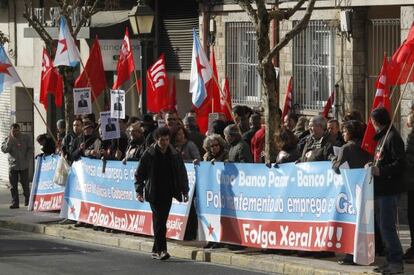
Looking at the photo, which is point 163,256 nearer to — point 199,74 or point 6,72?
point 199,74

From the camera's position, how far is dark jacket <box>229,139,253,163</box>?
14891 mm

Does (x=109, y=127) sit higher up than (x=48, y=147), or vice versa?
(x=109, y=127)

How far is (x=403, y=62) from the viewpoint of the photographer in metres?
13.0

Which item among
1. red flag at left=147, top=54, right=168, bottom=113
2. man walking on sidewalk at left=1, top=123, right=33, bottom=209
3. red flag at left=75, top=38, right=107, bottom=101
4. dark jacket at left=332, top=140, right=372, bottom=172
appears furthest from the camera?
man walking on sidewalk at left=1, top=123, right=33, bottom=209

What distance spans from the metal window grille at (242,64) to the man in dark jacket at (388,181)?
1012 centimetres

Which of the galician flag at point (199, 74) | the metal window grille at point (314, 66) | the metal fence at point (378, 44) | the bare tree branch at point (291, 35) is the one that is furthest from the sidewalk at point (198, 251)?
the metal window grille at point (314, 66)

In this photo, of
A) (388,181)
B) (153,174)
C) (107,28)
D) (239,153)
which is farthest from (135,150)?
(107,28)

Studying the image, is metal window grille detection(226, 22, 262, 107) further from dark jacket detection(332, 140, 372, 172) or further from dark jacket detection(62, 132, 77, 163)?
dark jacket detection(332, 140, 372, 172)

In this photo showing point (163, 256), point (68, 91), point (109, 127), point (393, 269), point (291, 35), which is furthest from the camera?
point (68, 91)

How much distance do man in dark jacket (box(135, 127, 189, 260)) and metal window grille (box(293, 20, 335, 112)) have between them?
626cm

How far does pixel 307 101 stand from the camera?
21219 millimetres

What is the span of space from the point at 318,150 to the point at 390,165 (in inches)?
64.5

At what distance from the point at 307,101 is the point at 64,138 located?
454cm

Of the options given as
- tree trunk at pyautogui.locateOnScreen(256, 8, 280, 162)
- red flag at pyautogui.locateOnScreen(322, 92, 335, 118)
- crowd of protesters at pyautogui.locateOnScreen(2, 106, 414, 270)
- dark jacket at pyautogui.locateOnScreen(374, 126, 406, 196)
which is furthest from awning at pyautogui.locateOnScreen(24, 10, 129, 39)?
dark jacket at pyautogui.locateOnScreen(374, 126, 406, 196)
